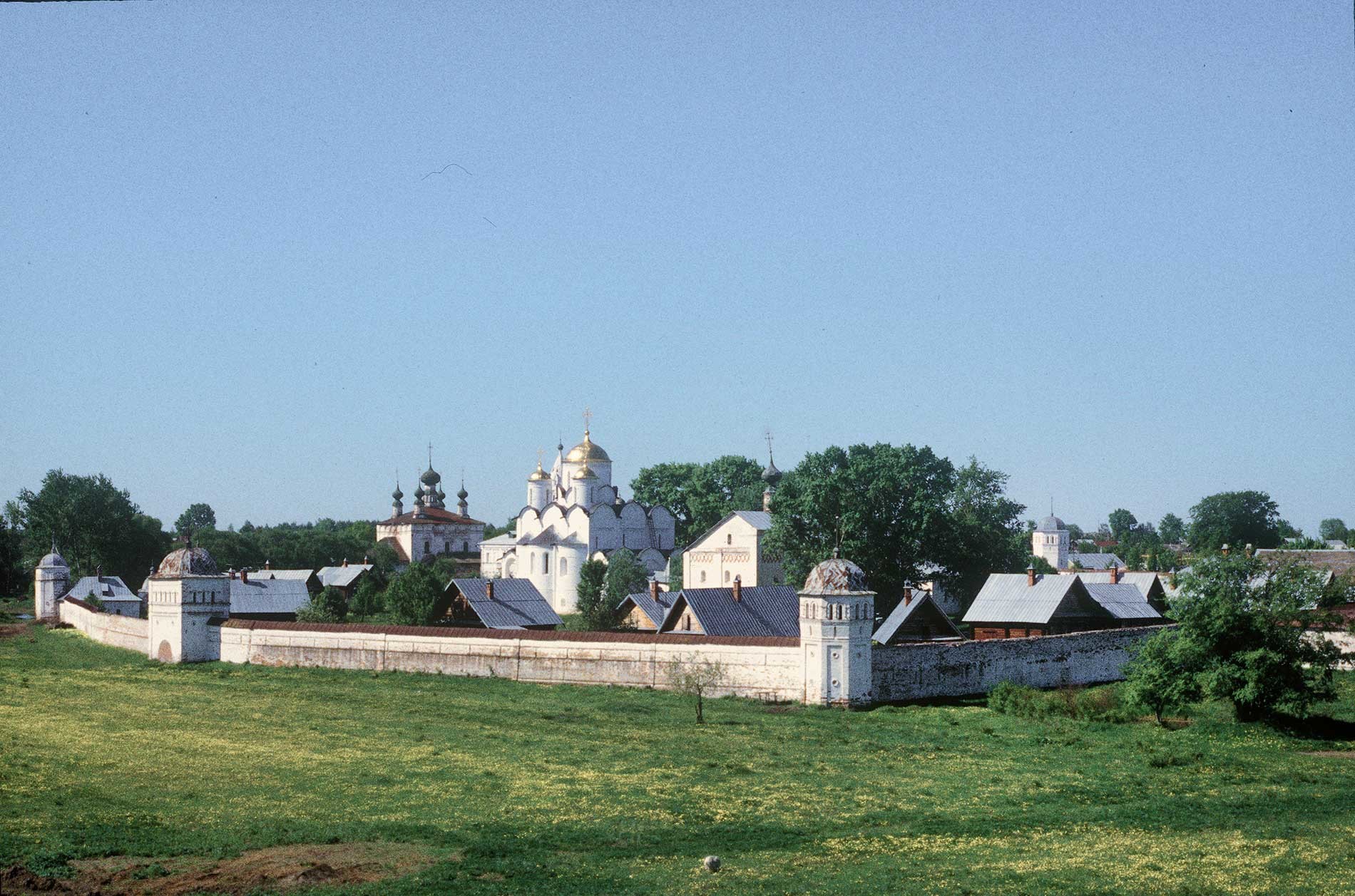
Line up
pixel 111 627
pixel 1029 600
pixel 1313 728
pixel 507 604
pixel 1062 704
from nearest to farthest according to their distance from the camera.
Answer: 1. pixel 1313 728
2. pixel 1062 704
3. pixel 1029 600
4. pixel 507 604
5. pixel 111 627

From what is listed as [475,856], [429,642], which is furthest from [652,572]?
[475,856]

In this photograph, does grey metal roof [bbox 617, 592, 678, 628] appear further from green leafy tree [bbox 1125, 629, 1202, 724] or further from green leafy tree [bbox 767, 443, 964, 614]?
green leafy tree [bbox 1125, 629, 1202, 724]

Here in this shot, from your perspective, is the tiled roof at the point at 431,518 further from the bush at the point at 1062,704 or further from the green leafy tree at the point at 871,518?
the bush at the point at 1062,704

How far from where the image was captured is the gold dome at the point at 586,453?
87312mm

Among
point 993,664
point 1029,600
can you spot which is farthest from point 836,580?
point 1029,600

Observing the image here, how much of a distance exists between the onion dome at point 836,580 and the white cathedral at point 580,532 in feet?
139

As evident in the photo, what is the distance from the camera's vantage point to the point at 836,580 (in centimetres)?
3178

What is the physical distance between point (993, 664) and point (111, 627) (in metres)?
31.9

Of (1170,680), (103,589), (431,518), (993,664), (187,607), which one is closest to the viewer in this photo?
(1170,680)

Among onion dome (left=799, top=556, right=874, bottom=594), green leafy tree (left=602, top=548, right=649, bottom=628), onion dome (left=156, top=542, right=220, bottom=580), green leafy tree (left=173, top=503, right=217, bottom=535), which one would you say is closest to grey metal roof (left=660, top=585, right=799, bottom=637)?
onion dome (left=799, top=556, right=874, bottom=594)

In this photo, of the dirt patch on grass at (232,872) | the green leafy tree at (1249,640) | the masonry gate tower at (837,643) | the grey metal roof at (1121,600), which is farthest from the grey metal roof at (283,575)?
the dirt patch on grass at (232,872)

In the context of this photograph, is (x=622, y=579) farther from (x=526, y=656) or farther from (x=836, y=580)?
(x=836, y=580)

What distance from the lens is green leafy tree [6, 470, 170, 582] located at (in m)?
87.6

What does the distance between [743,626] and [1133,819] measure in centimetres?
2316
